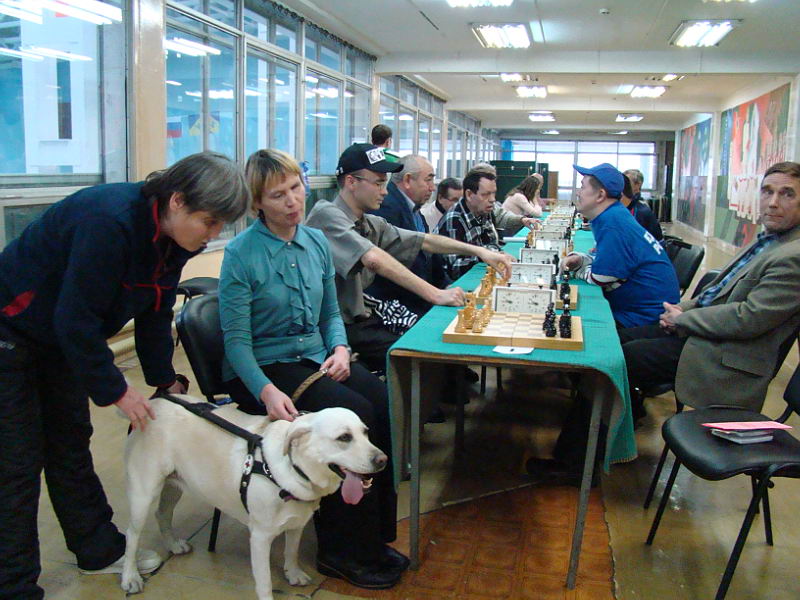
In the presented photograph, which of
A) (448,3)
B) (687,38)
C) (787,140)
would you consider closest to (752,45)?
(687,38)

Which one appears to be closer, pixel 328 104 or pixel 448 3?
pixel 448 3

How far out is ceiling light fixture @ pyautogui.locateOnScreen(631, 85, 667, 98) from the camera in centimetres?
1222

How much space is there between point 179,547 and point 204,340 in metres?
0.69

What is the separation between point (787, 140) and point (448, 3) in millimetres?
5566

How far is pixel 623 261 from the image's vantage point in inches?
129

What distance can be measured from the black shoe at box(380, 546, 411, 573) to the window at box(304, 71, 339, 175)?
6.13 metres

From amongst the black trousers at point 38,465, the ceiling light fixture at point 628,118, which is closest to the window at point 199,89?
the black trousers at point 38,465

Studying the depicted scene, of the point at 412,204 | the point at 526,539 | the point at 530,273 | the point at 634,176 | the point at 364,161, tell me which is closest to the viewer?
the point at 526,539

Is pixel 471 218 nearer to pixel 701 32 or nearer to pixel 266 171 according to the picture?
pixel 266 171

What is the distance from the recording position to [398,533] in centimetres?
246

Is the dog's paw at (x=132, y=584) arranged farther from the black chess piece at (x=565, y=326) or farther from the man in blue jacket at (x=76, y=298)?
the black chess piece at (x=565, y=326)

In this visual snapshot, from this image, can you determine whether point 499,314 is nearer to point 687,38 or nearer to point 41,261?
point 41,261

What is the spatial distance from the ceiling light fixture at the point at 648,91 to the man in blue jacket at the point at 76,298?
1197 cm

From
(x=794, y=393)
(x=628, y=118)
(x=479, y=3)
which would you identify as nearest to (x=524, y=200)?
(x=479, y=3)
